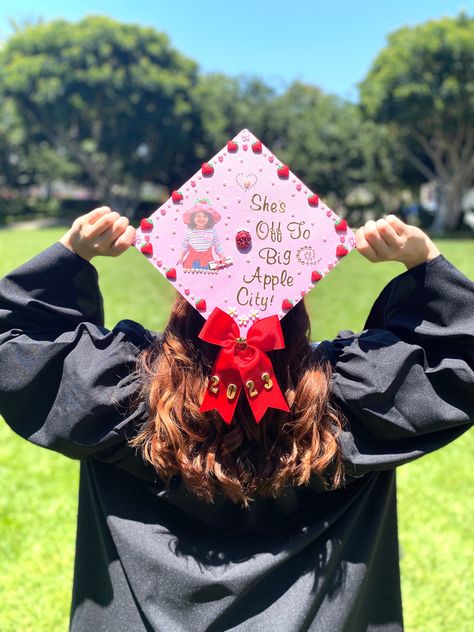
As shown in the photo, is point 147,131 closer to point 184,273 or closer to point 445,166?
point 445,166

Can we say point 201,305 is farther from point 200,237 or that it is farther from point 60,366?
point 60,366

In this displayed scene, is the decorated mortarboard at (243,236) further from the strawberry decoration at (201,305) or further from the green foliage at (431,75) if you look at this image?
the green foliage at (431,75)

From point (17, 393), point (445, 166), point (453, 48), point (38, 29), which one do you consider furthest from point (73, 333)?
point (38, 29)

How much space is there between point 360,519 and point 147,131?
78.8 ft

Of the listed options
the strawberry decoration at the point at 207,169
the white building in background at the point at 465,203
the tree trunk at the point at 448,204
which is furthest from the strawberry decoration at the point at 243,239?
the white building in background at the point at 465,203

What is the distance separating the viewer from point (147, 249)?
1.27 m

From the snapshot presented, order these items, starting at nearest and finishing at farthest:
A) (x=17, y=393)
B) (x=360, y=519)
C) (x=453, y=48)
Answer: (x=17, y=393) → (x=360, y=519) → (x=453, y=48)

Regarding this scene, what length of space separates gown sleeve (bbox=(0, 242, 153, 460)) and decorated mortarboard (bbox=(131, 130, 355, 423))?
205mm

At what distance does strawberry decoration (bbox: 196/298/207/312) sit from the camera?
4.10 ft

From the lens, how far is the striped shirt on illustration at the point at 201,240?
1.26m

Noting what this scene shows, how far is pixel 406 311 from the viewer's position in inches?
51.9

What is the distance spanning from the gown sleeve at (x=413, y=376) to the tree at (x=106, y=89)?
22.8 metres

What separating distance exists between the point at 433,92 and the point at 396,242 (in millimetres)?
18771

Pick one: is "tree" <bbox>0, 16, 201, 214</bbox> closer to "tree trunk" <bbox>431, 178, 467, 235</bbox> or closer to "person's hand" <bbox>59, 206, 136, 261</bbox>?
"tree trunk" <bbox>431, 178, 467, 235</bbox>
